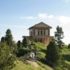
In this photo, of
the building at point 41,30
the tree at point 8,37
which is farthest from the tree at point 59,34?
the tree at point 8,37

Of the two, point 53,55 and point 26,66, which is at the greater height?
point 53,55

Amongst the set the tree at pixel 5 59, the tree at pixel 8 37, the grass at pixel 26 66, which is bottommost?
the grass at pixel 26 66

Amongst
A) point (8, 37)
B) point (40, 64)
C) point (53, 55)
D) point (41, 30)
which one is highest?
point (41, 30)

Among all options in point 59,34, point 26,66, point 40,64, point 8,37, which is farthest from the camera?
point 59,34

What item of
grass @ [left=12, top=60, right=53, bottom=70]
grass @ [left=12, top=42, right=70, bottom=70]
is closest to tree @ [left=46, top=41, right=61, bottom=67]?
grass @ [left=12, top=42, right=70, bottom=70]

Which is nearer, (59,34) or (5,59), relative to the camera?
(5,59)

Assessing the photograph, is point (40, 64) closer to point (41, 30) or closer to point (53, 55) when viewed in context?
point (53, 55)

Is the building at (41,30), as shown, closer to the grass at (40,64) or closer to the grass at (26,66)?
the grass at (40,64)

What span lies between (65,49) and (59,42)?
6.12 meters

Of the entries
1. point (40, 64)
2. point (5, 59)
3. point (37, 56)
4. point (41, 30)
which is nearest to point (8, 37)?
point (37, 56)

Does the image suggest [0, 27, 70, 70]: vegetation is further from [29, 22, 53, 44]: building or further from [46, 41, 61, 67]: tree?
[29, 22, 53, 44]: building

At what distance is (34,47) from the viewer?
98.2m

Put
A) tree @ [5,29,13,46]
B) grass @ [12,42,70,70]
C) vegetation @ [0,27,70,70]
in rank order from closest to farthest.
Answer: grass @ [12,42,70,70] < vegetation @ [0,27,70,70] < tree @ [5,29,13,46]

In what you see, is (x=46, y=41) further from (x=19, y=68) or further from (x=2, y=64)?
(x=2, y=64)
